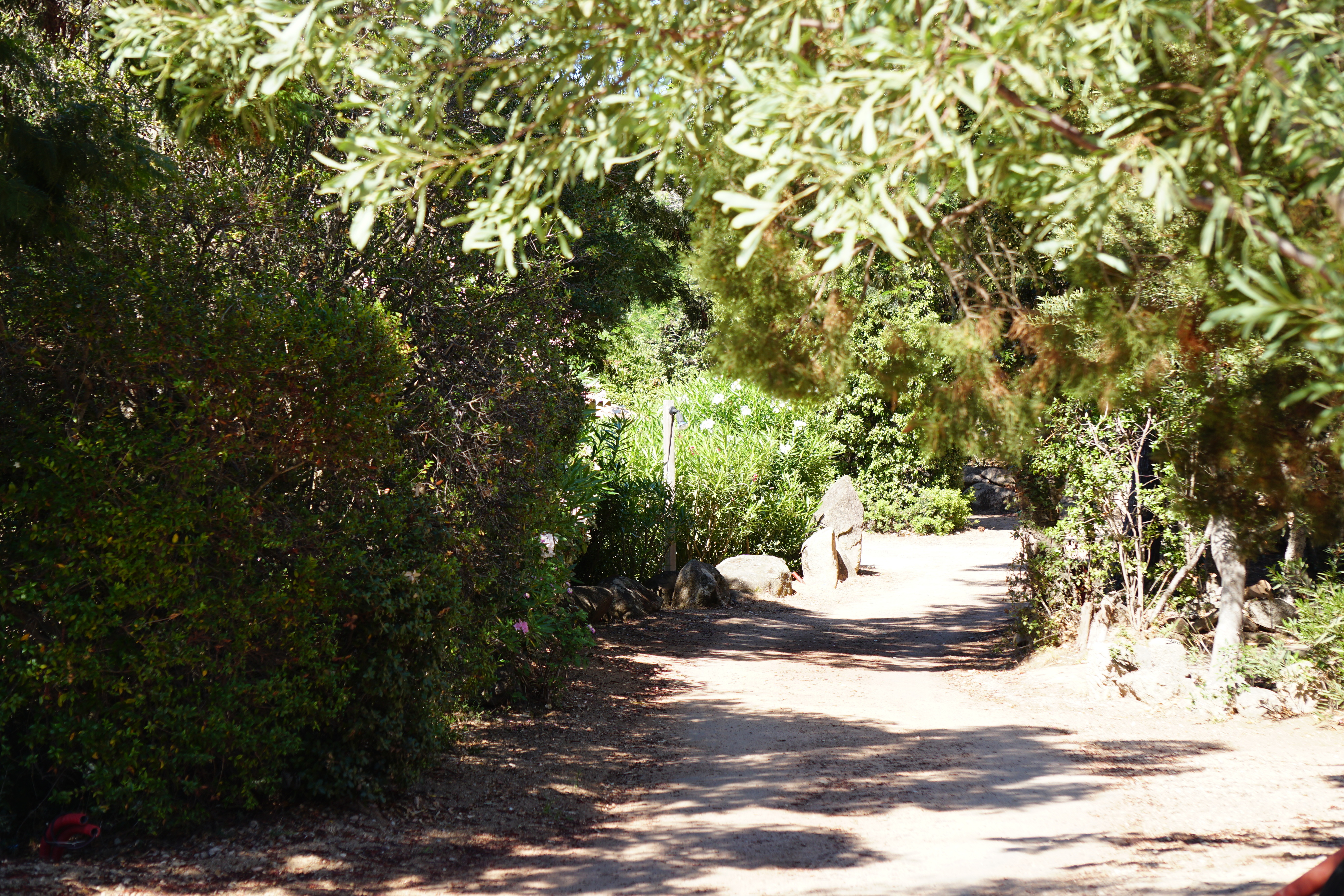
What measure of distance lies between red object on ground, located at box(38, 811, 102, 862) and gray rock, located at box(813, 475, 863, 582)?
11.1 meters

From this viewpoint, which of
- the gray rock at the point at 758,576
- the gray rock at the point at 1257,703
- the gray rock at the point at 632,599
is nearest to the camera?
the gray rock at the point at 1257,703

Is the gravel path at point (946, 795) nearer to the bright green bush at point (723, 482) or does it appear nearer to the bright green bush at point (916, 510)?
the bright green bush at point (723, 482)

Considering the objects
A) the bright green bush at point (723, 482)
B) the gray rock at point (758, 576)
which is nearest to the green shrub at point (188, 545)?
the bright green bush at point (723, 482)

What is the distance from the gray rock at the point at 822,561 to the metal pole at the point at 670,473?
6.60ft

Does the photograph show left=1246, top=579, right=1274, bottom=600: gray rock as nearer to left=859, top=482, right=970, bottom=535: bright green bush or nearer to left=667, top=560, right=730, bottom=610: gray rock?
left=667, top=560, right=730, bottom=610: gray rock

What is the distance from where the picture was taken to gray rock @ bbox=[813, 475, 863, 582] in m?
14.7

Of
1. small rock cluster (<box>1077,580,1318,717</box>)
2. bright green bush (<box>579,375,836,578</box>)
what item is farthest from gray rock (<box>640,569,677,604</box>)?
small rock cluster (<box>1077,580,1318,717</box>)

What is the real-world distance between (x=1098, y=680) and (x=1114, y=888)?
158 inches

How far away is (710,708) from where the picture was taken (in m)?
7.48

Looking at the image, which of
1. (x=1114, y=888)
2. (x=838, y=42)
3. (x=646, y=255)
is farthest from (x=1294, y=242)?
(x=646, y=255)

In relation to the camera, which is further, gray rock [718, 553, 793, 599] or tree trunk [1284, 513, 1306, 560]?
gray rock [718, 553, 793, 599]

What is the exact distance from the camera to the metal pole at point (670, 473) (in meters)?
12.5

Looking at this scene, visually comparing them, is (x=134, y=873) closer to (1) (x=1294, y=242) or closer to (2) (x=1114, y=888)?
(2) (x=1114, y=888)

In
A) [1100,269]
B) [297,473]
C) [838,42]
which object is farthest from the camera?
[297,473]
